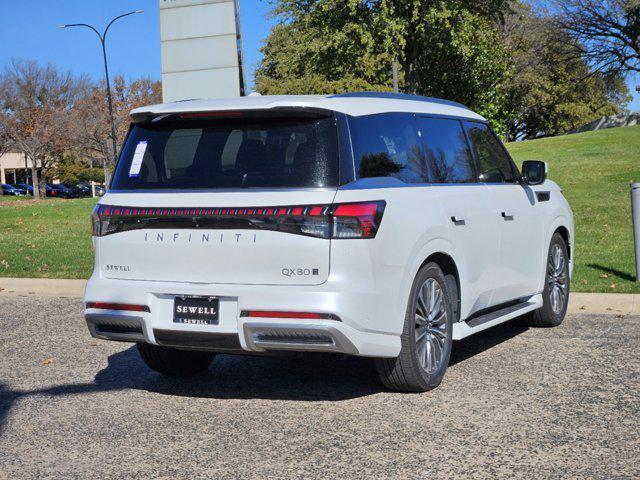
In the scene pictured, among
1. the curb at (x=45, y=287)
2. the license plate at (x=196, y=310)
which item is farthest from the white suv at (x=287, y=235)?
the curb at (x=45, y=287)

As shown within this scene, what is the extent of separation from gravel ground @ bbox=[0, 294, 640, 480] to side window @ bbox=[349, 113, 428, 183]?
1437 mm

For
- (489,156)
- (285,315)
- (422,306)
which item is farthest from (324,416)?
(489,156)

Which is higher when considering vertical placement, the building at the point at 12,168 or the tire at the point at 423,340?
the tire at the point at 423,340

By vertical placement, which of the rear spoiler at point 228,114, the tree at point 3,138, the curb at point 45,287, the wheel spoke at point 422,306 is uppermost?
the rear spoiler at point 228,114

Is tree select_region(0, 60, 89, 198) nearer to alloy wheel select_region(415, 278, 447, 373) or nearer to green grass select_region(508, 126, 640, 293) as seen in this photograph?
green grass select_region(508, 126, 640, 293)

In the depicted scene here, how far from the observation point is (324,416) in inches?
214

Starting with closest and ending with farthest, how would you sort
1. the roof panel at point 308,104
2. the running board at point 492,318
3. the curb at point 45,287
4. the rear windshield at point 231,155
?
the rear windshield at point 231,155, the roof panel at point 308,104, the running board at point 492,318, the curb at point 45,287

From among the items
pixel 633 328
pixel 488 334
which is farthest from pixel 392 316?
pixel 633 328

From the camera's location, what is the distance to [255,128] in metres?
5.48

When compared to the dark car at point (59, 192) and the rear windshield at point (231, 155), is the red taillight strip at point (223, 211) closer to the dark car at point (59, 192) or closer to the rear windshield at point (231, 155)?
the rear windshield at point (231, 155)

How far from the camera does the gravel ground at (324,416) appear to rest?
4.51m

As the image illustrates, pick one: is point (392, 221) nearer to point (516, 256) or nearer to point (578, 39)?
point (516, 256)

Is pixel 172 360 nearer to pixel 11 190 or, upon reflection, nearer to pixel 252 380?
pixel 252 380

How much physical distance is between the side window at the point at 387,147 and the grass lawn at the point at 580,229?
182 inches
